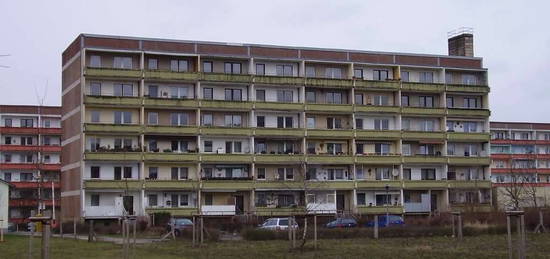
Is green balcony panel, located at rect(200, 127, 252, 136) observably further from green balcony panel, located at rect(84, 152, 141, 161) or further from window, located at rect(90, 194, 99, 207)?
window, located at rect(90, 194, 99, 207)

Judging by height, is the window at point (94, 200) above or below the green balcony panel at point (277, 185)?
below

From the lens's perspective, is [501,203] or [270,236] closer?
[270,236]

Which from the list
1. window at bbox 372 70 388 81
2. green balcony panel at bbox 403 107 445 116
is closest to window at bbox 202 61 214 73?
window at bbox 372 70 388 81

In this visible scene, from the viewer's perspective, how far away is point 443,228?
51.7 m

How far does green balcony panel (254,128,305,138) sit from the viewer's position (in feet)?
283

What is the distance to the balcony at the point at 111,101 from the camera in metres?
80.8

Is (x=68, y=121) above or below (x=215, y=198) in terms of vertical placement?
above

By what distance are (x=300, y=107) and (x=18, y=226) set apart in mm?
47146

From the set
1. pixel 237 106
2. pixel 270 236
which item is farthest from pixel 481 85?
pixel 270 236

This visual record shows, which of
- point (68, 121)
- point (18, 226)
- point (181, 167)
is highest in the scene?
point (68, 121)

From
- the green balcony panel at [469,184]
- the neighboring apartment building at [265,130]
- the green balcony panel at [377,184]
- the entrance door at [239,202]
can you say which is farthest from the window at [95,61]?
the green balcony panel at [469,184]

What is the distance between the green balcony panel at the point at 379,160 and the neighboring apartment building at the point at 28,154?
51.1 meters

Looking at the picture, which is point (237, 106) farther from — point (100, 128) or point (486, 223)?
point (486, 223)

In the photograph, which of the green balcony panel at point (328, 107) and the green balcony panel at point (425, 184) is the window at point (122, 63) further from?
the green balcony panel at point (425, 184)
